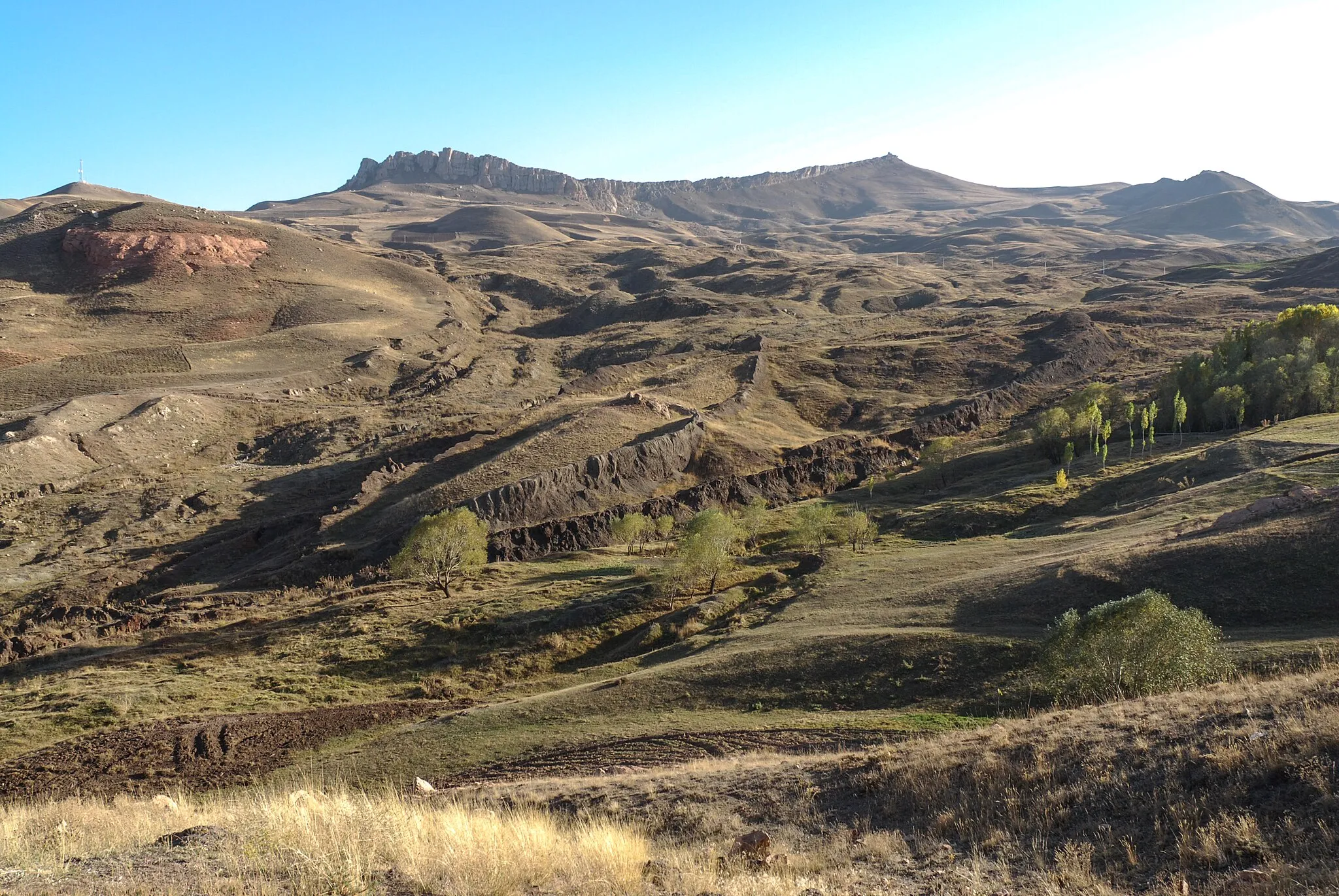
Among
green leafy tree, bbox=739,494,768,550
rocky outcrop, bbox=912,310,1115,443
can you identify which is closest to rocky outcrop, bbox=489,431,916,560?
green leafy tree, bbox=739,494,768,550

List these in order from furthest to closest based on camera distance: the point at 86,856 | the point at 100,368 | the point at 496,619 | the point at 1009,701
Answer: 1. the point at 100,368
2. the point at 496,619
3. the point at 1009,701
4. the point at 86,856

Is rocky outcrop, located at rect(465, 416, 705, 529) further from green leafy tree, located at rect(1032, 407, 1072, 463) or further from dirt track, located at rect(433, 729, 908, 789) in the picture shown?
dirt track, located at rect(433, 729, 908, 789)

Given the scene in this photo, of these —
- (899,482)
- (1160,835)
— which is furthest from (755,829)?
(899,482)

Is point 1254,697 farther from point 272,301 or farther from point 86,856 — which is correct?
point 272,301

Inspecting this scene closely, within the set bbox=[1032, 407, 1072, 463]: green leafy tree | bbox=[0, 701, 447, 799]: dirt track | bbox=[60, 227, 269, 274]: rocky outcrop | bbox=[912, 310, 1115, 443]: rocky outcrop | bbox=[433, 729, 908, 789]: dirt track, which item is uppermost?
bbox=[60, 227, 269, 274]: rocky outcrop

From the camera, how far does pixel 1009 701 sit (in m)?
21.8

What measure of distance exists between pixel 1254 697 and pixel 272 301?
14150 cm

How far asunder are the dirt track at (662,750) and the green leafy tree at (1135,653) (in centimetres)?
466

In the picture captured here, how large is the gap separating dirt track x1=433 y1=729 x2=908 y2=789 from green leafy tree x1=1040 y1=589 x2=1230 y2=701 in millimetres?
4661

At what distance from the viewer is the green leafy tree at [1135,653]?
18469mm

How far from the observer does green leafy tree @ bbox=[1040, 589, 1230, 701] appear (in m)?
18.5

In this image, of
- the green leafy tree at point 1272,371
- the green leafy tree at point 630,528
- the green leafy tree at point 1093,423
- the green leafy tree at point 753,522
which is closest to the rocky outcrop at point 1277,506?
the green leafy tree at point 753,522

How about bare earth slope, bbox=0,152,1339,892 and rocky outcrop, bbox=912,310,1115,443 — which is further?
rocky outcrop, bbox=912,310,1115,443

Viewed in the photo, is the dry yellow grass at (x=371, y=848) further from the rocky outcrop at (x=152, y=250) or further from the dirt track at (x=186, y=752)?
the rocky outcrop at (x=152, y=250)
